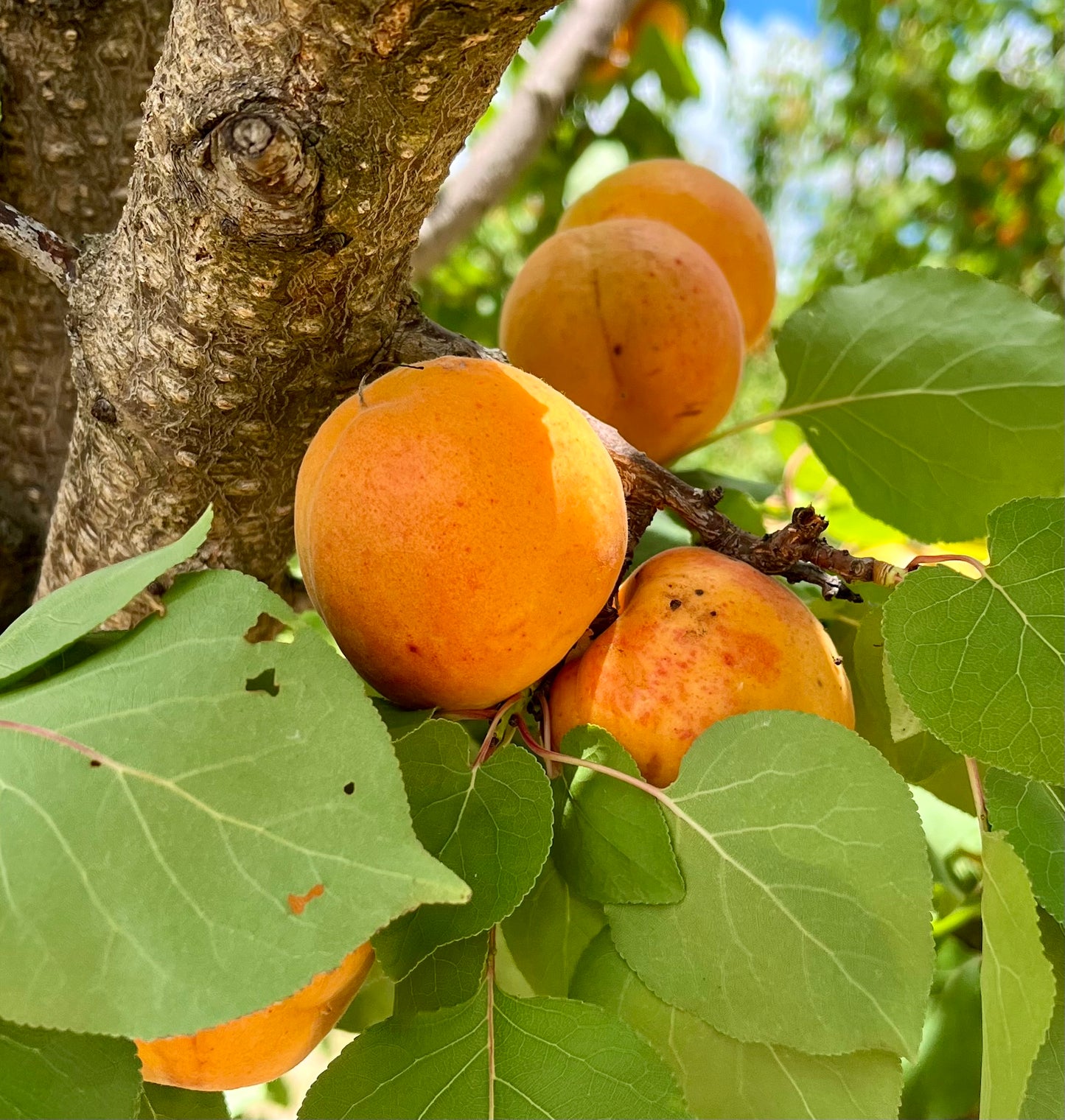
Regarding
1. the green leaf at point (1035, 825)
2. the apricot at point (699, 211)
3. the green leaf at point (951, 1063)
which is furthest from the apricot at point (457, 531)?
the green leaf at point (951, 1063)

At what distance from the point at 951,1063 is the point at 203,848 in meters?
0.74

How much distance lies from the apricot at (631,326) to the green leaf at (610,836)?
287mm

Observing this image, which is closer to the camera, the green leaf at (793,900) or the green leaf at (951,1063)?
the green leaf at (793,900)

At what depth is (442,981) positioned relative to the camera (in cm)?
47

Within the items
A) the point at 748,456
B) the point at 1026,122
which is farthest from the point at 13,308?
the point at 748,456

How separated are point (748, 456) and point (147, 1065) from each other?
172 inches

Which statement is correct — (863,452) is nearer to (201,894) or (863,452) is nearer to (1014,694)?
(1014,694)

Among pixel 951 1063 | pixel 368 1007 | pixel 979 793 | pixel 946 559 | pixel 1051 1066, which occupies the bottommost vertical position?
pixel 951 1063

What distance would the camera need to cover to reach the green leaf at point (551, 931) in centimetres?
49

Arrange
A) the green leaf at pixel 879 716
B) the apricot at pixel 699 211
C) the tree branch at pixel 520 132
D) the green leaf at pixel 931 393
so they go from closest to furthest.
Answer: the green leaf at pixel 879 716
the green leaf at pixel 931 393
the apricot at pixel 699 211
the tree branch at pixel 520 132

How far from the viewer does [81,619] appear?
15.9 inches

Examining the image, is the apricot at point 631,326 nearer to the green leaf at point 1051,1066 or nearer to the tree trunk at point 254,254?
the tree trunk at point 254,254

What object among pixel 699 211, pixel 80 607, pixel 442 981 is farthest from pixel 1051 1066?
pixel 699 211

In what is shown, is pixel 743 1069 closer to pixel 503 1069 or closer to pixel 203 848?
pixel 503 1069
